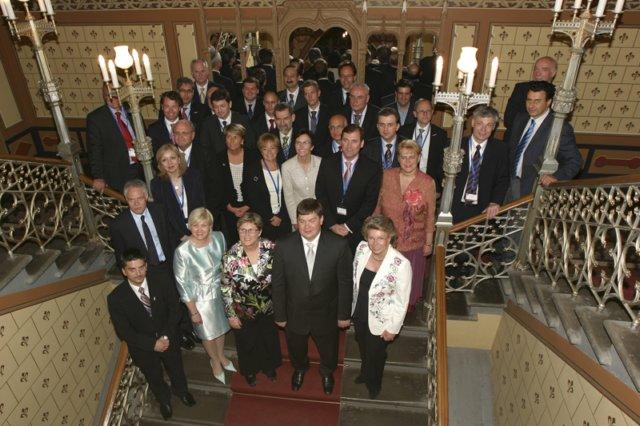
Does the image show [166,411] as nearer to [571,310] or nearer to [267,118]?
[267,118]

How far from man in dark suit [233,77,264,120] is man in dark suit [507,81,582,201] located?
339 cm

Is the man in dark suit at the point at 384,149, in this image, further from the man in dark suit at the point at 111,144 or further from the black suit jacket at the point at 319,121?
the man in dark suit at the point at 111,144

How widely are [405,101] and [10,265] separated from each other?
15.7 feet

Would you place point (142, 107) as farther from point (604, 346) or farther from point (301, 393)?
point (604, 346)

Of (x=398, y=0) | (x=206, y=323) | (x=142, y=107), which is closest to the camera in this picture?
(x=206, y=323)

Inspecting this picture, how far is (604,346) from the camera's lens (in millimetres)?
3283

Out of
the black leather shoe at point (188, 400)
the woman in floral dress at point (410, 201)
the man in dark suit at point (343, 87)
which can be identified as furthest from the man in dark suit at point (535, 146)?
the black leather shoe at point (188, 400)

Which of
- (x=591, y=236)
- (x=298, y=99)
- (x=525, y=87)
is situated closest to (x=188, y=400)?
(x=591, y=236)

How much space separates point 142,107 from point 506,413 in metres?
7.42

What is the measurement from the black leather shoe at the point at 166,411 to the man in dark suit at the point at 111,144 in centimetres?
244

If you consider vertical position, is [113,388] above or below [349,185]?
below

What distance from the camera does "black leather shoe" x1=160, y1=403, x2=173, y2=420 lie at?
4.74 metres

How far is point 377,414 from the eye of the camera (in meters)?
4.54

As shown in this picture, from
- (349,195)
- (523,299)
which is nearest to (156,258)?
(349,195)
